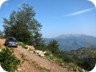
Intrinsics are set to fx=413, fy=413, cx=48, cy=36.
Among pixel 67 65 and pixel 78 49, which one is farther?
pixel 67 65

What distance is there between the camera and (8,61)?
27.6ft

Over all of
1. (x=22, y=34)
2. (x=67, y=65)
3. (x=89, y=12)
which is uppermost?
(x=89, y=12)

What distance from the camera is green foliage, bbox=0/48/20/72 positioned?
835 centimetres

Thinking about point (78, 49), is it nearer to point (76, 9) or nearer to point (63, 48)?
point (63, 48)

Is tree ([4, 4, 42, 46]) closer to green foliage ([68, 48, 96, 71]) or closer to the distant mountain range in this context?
the distant mountain range

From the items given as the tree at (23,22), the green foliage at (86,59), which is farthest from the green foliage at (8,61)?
the green foliage at (86,59)

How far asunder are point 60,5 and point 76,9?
0.34 metres

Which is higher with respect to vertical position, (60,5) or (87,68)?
(60,5)

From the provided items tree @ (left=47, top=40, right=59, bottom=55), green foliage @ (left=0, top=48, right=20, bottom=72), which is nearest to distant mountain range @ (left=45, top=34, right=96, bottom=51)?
tree @ (left=47, top=40, right=59, bottom=55)

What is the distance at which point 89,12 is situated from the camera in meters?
8.51

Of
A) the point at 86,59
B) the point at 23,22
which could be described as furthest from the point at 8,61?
the point at 86,59

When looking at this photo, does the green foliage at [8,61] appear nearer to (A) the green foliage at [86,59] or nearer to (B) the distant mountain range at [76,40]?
(B) the distant mountain range at [76,40]

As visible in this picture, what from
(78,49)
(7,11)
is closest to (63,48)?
(78,49)

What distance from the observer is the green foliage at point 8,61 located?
27.4ft
